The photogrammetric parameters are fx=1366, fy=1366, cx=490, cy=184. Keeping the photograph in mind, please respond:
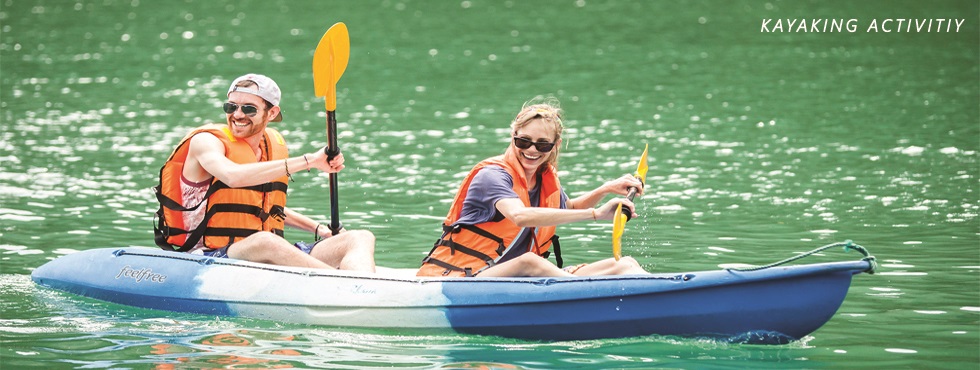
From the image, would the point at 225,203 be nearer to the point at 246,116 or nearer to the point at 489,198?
the point at 246,116

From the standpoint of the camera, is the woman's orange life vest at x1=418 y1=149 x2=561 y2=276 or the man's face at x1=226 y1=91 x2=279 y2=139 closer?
the woman's orange life vest at x1=418 y1=149 x2=561 y2=276

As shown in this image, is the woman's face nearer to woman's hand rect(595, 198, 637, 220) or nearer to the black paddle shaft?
woman's hand rect(595, 198, 637, 220)

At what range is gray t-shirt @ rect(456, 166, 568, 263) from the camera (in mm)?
6094

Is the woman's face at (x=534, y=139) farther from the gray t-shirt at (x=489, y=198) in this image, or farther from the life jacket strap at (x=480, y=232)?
the life jacket strap at (x=480, y=232)

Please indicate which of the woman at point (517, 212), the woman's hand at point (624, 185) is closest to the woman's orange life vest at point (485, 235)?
the woman at point (517, 212)

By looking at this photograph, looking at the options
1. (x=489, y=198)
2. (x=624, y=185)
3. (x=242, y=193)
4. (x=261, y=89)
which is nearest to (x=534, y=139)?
(x=489, y=198)

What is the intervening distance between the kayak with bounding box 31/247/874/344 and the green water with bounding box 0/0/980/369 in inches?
3.2

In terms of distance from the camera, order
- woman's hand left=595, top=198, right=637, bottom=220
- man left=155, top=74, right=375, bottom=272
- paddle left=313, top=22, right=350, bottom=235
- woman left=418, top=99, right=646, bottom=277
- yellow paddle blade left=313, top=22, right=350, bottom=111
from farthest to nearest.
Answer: yellow paddle blade left=313, top=22, right=350, bottom=111, paddle left=313, top=22, right=350, bottom=235, man left=155, top=74, right=375, bottom=272, woman left=418, top=99, right=646, bottom=277, woman's hand left=595, top=198, right=637, bottom=220

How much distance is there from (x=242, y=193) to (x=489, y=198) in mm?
1348

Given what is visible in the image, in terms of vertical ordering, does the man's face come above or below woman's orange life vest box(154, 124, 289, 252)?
above

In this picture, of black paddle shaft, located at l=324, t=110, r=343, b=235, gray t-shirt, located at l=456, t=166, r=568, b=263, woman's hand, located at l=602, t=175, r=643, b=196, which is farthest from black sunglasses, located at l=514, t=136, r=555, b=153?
black paddle shaft, located at l=324, t=110, r=343, b=235

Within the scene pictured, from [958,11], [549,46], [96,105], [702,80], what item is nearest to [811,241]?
[702,80]

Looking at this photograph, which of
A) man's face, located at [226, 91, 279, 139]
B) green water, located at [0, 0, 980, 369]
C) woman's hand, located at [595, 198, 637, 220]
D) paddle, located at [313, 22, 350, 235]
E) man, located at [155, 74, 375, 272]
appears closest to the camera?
woman's hand, located at [595, 198, 637, 220]

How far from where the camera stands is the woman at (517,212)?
6020 millimetres
